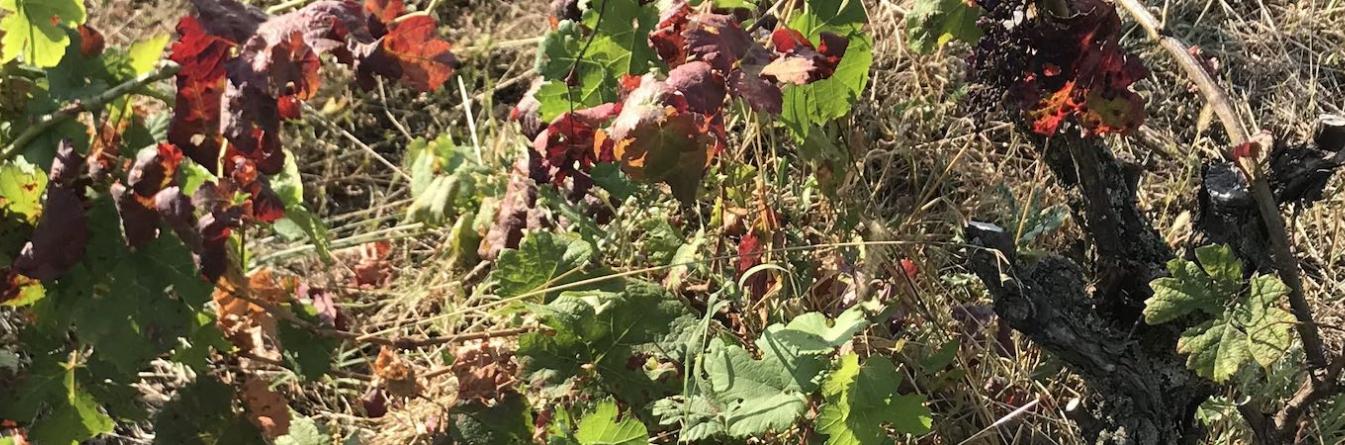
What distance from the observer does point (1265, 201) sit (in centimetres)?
143

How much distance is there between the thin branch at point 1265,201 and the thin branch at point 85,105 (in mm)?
1328

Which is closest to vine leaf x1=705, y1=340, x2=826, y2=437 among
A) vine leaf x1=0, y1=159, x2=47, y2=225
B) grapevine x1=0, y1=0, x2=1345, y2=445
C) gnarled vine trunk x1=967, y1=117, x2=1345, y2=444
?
grapevine x1=0, y1=0, x2=1345, y2=445

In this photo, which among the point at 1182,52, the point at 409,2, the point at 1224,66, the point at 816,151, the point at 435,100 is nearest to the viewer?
the point at 1182,52

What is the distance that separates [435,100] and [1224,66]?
75.8 inches

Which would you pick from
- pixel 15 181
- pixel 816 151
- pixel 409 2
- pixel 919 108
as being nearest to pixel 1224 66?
pixel 919 108

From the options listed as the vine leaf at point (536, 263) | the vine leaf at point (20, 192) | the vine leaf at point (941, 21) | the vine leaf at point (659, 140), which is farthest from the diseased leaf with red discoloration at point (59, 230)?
the vine leaf at point (941, 21)

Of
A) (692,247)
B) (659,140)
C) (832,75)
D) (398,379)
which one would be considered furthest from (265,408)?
(832,75)

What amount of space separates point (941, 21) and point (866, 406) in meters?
0.56

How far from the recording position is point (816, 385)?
1548 mm

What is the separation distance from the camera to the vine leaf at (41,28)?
128cm

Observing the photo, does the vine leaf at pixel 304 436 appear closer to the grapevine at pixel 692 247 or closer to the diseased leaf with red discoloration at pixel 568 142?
the grapevine at pixel 692 247

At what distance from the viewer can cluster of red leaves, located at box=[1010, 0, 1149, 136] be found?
1.47 meters

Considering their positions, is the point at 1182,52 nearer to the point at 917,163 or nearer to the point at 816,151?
the point at 816,151

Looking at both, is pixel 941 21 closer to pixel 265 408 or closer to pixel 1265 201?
pixel 1265 201
